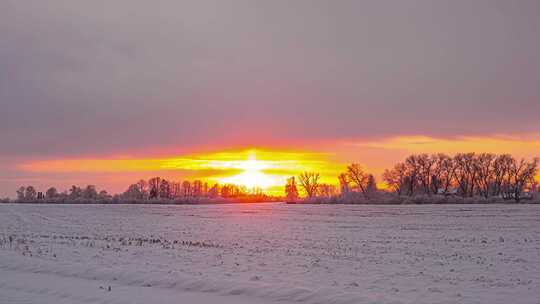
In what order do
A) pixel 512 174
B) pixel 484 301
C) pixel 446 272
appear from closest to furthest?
pixel 484 301 → pixel 446 272 → pixel 512 174

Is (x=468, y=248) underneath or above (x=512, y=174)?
underneath

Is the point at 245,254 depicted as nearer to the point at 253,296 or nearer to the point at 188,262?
the point at 188,262

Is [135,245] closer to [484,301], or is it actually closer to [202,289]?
[202,289]

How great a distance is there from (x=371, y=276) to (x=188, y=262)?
7.57 meters

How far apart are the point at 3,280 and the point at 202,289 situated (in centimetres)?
679

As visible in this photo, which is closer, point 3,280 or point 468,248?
point 3,280

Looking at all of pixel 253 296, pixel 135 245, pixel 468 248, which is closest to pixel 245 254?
pixel 135 245

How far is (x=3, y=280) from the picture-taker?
1755 centimetres

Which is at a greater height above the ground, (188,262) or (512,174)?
(512,174)

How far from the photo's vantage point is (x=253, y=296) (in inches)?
606

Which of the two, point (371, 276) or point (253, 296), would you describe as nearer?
point (253, 296)

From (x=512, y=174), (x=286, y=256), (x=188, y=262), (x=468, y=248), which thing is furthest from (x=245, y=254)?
(x=512, y=174)

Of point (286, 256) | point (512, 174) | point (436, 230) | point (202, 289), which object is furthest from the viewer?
point (512, 174)

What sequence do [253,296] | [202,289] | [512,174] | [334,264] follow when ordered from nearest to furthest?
[253,296], [202,289], [334,264], [512,174]
